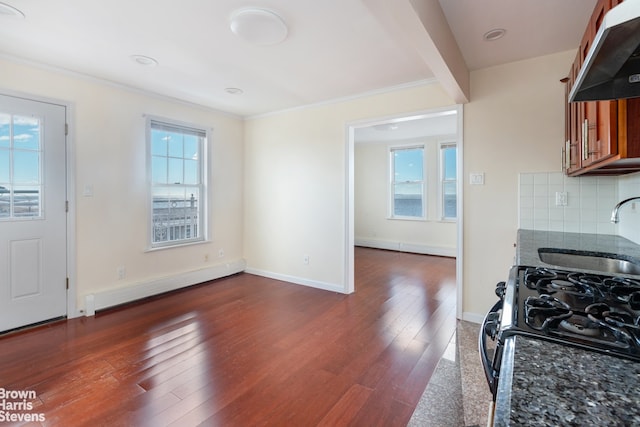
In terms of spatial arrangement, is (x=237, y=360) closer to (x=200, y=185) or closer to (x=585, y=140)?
(x=585, y=140)

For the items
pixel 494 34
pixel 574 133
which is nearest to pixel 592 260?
pixel 574 133

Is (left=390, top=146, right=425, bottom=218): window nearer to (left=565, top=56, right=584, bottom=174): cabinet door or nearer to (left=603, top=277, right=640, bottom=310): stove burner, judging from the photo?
(left=565, top=56, right=584, bottom=174): cabinet door

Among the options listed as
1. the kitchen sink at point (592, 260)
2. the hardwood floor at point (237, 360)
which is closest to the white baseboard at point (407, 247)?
the hardwood floor at point (237, 360)

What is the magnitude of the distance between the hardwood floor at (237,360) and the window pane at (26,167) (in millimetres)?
1384

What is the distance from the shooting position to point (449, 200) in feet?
20.9

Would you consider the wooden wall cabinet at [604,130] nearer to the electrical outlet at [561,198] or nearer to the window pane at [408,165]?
the electrical outlet at [561,198]

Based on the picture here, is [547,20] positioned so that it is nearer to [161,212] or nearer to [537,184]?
[537,184]

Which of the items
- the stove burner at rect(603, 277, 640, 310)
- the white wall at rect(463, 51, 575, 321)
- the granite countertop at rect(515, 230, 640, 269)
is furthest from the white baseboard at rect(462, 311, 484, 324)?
the stove burner at rect(603, 277, 640, 310)

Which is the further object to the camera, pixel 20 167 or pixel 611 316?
pixel 20 167

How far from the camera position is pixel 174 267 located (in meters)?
4.02

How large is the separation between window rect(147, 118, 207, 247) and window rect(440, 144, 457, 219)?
4.67 meters

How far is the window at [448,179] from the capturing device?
630cm

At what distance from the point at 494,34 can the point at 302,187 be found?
2.70 meters

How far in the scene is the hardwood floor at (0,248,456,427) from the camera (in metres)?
1.77
